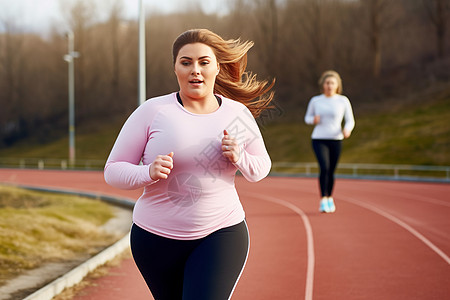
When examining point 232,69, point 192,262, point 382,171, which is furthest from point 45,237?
point 382,171

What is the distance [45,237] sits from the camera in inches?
320

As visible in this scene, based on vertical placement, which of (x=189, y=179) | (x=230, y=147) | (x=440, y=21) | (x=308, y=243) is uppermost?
(x=440, y=21)

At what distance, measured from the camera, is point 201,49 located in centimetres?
274

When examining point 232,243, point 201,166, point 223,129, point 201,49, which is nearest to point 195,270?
point 232,243

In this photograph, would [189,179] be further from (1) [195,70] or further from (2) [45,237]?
(2) [45,237]

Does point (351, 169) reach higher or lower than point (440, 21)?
lower

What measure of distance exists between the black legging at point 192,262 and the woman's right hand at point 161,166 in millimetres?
326

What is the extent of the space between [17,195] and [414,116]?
Answer: 24456 millimetres

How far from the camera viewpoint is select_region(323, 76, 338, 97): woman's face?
9.40 metres

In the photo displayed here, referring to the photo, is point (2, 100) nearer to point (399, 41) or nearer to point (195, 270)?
point (399, 41)

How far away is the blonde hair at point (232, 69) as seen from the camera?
9.07 ft

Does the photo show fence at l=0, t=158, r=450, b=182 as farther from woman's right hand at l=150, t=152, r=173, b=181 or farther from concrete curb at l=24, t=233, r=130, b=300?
woman's right hand at l=150, t=152, r=173, b=181

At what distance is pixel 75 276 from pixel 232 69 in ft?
11.8

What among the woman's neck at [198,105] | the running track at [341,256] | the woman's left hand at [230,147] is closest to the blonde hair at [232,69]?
the woman's neck at [198,105]
